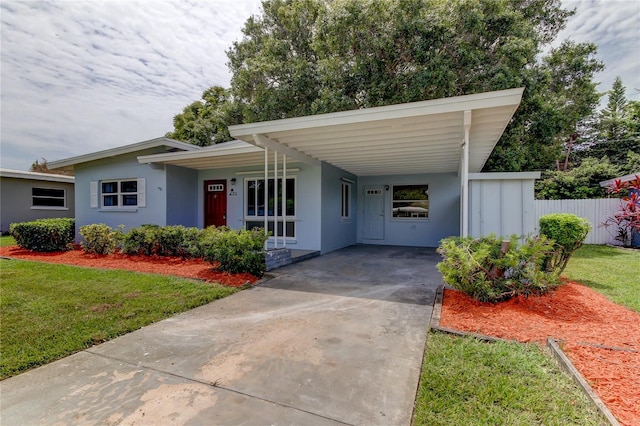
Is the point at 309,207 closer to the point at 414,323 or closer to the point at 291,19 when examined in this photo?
the point at 414,323

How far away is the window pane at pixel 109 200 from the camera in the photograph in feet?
35.1

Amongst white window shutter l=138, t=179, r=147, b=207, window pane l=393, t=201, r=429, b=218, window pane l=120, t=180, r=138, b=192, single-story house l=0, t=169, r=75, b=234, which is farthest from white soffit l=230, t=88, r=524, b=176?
single-story house l=0, t=169, r=75, b=234

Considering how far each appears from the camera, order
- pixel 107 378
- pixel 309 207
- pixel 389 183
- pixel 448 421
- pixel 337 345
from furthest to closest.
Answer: pixel 389 183
pixel 309 207
pixel 337 345
pixel 107 378
pixel 448 421

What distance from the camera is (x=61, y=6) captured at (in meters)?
5.69

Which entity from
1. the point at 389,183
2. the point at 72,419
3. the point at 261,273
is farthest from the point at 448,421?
the point at 389,183

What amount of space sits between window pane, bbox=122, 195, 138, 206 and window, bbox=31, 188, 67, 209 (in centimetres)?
797

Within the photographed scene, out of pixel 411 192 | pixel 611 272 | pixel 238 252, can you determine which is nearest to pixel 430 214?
pixel 411 192

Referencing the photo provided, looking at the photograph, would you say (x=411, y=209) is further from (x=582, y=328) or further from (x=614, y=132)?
(x=614, y=132)

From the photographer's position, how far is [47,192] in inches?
592

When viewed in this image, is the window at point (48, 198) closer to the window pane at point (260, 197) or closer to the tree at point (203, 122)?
the tree at point (203, 122)

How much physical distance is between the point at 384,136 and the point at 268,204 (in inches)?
175

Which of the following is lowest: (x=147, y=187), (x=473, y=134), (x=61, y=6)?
(x=147, y=187)

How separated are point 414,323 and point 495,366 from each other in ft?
3.67

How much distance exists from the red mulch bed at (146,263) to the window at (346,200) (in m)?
5.06
